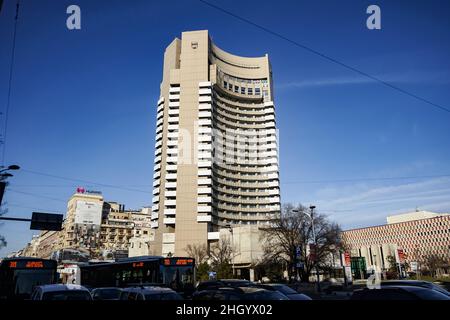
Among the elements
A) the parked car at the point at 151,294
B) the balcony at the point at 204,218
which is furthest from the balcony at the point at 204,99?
the parked car at the point at 151,294

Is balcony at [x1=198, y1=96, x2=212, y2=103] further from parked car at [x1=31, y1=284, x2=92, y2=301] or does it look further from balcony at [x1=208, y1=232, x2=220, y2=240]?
parked car at [x1=31, y1=284, x2=92, y2=301]

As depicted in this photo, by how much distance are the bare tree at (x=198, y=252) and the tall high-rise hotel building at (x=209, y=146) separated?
289 centimetres

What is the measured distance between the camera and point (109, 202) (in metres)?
135

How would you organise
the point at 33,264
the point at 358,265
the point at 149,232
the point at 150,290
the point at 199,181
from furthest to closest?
the point at 149,232
the point at 199,181
the point at 358,265
the point at 33,264
the point at 150,290

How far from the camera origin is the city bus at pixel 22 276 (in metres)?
19.9

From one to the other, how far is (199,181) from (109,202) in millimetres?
56956

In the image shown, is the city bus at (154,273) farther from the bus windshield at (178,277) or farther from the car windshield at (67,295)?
the car windshield at (67,295)

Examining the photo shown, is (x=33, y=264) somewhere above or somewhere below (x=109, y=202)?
below

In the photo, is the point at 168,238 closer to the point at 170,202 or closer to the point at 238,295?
the point at 170,202

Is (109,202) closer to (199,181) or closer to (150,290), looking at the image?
(199,181)

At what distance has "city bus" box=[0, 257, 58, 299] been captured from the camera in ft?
65.3

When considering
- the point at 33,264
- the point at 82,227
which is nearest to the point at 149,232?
the point at 82,227

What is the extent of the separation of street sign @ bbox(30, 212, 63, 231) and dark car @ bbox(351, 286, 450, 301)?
22.8 m
